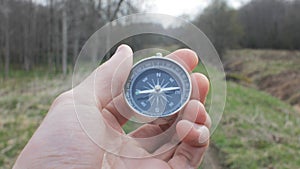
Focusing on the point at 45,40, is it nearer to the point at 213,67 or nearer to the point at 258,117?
the point at 258,117

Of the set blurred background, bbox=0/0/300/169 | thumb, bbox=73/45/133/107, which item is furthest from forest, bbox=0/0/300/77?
thumb, bbox=73/45/133/107

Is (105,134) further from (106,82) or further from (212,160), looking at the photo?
(212,160)

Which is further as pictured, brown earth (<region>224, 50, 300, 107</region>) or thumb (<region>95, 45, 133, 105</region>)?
brown earth (<region>224, 50, 300, 107</region>)

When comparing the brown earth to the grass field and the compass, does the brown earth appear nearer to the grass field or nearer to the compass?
the grass field

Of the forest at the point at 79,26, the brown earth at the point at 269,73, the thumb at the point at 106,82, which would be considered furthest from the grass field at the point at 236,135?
the brown earth at the point at 269,73

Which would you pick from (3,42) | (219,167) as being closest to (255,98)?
(219,167)
